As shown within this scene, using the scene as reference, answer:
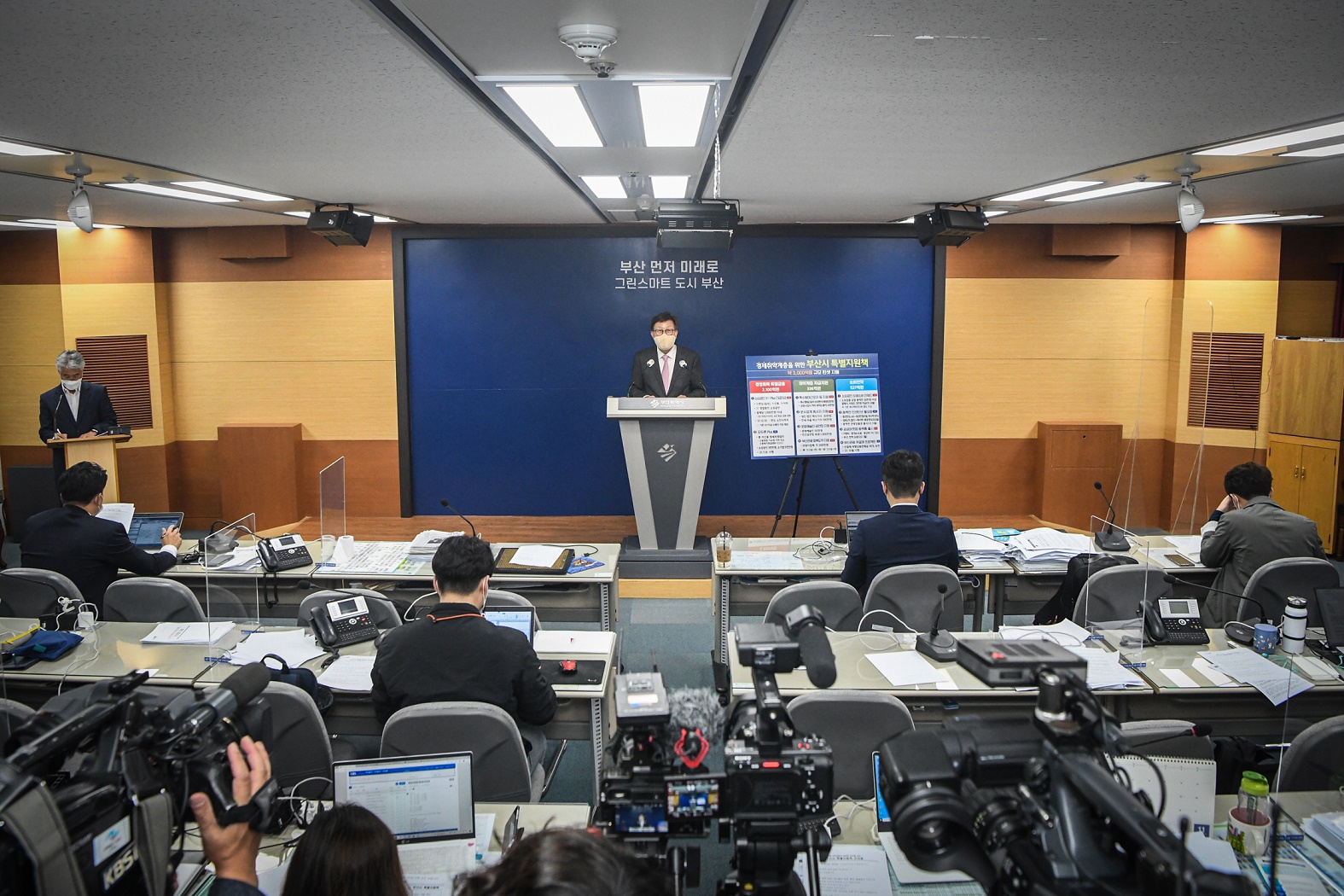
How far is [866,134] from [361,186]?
312 centimetres

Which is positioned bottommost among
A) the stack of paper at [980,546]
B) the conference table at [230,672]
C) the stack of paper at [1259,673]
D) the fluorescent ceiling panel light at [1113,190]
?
the conference table at [230,672]

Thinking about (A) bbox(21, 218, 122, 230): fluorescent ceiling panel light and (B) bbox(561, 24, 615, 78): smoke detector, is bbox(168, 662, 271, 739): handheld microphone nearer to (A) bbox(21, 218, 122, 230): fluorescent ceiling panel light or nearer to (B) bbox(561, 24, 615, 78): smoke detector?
(B) bbox(561, 24, 615, 78): smoke detector

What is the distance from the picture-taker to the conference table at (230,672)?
121 inches

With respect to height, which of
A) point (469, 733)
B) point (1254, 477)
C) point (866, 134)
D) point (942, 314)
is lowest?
point (469, 733)

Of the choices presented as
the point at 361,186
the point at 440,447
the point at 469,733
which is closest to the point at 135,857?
the point at 469,733

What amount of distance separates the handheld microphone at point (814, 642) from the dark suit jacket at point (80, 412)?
21.5 feet

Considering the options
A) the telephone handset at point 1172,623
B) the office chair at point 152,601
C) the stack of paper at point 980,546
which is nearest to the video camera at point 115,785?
the office chair at point 152,601

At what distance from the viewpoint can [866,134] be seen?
3.59 metres

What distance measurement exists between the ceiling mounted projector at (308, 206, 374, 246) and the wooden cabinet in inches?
233

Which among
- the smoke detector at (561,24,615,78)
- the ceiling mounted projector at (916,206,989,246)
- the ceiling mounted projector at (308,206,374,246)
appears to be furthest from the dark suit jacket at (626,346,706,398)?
the smoke detector at (561,24,615,78)

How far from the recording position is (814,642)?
6.88 ft

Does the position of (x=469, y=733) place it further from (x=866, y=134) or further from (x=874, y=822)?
(x=866, y=134)

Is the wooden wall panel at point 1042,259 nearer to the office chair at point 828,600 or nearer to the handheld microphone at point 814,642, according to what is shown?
the office chair at point 828,600

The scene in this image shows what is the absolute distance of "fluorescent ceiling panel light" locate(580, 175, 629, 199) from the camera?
4.96 m
